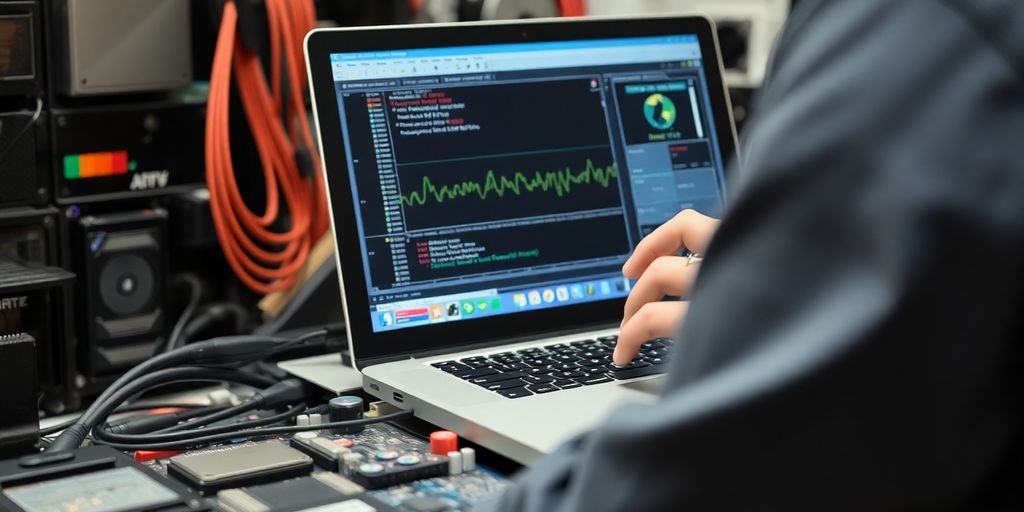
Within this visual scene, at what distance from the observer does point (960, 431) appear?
436mm

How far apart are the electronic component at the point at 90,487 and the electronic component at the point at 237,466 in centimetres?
1

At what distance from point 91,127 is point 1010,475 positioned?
0.96m

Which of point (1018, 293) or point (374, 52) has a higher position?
point (374, 52)

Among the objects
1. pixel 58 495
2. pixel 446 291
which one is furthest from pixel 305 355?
pixel 58 495

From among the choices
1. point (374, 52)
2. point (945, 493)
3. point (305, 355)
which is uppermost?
point (374, 52)

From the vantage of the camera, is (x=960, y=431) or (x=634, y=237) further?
(x=634, y=237)

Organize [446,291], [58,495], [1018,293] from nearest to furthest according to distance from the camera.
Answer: [1018,293] → [58,495] → [446,291]

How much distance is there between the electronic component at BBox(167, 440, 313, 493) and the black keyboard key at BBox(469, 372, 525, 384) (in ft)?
0.53

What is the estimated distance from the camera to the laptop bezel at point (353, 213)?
1004mm

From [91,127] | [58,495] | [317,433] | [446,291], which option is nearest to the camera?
[58,495]

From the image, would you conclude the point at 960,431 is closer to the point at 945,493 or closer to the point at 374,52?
the point at 945,493

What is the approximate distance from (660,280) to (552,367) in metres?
0.16

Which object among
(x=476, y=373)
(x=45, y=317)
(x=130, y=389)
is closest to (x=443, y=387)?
(x=476, y=373)

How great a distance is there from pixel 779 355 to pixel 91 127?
925 millimetres
